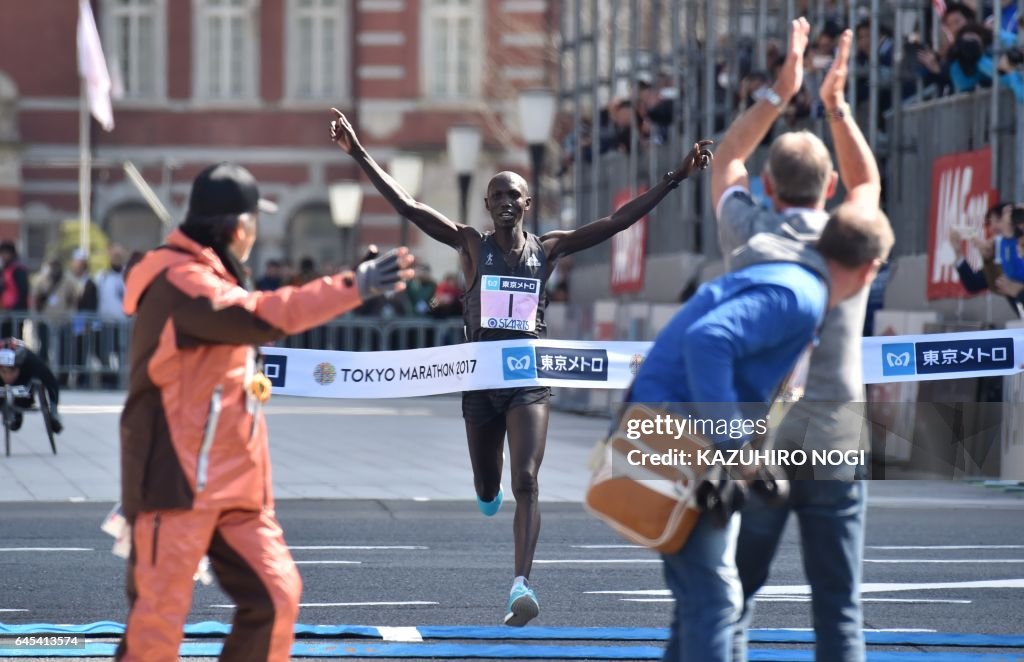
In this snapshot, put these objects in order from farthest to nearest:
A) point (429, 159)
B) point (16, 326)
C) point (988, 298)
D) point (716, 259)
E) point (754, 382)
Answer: point (429, 159) < point (16, 326) < point (716, 259) < point (988, 298) < point (754, 382)

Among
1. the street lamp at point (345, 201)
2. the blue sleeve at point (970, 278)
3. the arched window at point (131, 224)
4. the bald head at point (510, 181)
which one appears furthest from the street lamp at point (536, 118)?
the arched window at point (131, 224)

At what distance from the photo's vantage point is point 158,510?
5859mm

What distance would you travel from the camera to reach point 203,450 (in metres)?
5.86

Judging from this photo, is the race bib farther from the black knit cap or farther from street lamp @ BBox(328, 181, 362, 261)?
street lamp @ BBox(328, 181, 362, 261)

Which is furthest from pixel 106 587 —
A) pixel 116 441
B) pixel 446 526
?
pixel 116 441

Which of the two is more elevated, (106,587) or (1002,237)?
(1002,237)

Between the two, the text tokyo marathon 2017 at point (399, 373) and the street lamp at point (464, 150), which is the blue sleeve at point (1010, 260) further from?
the street lamp at point (464, 150)

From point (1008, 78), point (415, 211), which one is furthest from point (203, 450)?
point (1008, 78)

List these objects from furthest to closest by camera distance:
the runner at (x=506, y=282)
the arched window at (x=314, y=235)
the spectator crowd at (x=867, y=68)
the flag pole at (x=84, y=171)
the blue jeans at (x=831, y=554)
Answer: the arched window at (x=314, y=235), the flag pole at (x=84, y=171), the spectator crowd at (x=867, y=68), the runner at (x=506, y=282), the blue jeans at (x=831, y=554)

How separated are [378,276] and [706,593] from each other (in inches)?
48.9

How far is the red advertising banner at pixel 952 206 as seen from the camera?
16.8m

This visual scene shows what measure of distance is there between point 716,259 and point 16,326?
10.4m

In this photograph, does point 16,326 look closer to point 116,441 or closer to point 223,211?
point 116,441

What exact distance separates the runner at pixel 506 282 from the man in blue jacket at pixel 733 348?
3.18 m
